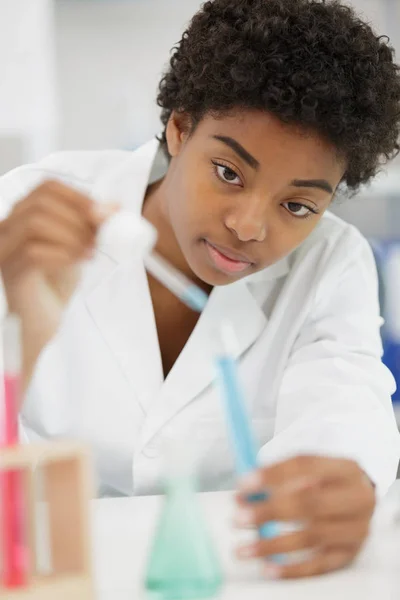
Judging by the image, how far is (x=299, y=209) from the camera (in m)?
1.09

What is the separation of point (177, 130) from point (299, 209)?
0.23 meters

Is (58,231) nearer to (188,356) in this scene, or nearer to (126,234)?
(126,234)

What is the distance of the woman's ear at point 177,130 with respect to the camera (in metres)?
1.18

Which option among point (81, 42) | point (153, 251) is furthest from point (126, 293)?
point (81, 42)

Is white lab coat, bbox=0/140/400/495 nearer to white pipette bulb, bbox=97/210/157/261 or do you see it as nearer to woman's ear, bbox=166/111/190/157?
woman's ear, bbox=166/111/190/157

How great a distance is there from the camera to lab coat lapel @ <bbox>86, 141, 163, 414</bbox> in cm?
123

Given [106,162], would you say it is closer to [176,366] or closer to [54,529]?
[176,366]

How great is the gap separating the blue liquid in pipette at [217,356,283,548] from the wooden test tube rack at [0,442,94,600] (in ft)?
0.46

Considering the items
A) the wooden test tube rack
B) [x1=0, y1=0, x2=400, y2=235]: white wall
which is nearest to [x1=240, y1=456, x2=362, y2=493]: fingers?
the wooden test tube rack

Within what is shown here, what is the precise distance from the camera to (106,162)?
4.56 feet

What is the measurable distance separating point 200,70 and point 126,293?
35 cm

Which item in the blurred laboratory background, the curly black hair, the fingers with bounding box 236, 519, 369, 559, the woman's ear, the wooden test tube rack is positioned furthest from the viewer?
the blurred laboratory background

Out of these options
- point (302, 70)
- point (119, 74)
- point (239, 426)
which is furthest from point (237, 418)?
point (119, 74)

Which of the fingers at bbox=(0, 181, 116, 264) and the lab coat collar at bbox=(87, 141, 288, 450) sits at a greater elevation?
the fingers at bbox=(0, 181, 116, 264)
